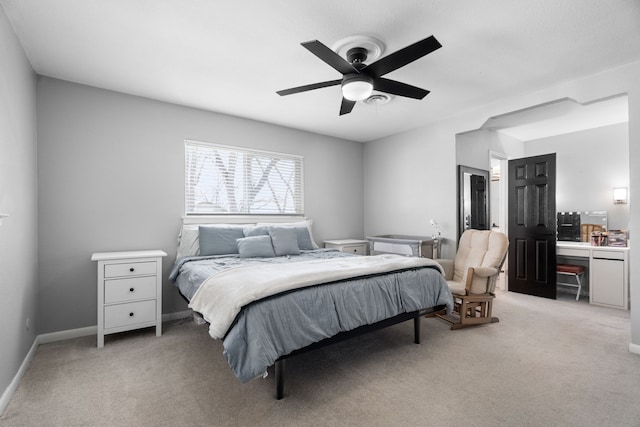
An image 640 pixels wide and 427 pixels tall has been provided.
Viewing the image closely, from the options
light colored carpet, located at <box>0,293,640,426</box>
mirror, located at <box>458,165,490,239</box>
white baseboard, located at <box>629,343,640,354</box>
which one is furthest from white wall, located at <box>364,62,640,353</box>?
light colored carpet, located at <box>0,293,640,426</box>

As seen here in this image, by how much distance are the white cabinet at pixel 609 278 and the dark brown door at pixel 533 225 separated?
44 centimetres

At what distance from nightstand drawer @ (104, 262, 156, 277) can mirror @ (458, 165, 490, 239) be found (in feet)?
12.8

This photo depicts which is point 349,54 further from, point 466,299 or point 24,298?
point 24,298

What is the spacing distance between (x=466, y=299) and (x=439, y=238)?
1277mm

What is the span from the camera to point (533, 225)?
4.70 m

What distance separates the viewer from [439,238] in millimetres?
4434

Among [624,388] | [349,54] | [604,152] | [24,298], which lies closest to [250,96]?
[349,54]

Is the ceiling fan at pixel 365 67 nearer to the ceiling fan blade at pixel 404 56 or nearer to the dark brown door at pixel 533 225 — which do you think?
the ceiling fan blade at pixel 404 56

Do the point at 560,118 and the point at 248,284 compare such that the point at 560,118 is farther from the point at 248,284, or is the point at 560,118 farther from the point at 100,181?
the point at 100,181

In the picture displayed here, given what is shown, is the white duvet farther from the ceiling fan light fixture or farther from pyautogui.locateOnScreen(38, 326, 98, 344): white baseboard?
pyautogui.locateOnScreen(38, 326, 98, 344): white baseboard

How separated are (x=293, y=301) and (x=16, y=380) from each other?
207 cm

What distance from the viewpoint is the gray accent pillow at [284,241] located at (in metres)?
3.74

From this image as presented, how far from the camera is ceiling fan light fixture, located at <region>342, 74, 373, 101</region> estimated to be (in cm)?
232

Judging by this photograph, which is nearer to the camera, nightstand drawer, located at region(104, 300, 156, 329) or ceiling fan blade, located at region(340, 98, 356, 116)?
ceiling fan blade, located at region(340, 98, 356, 116)
